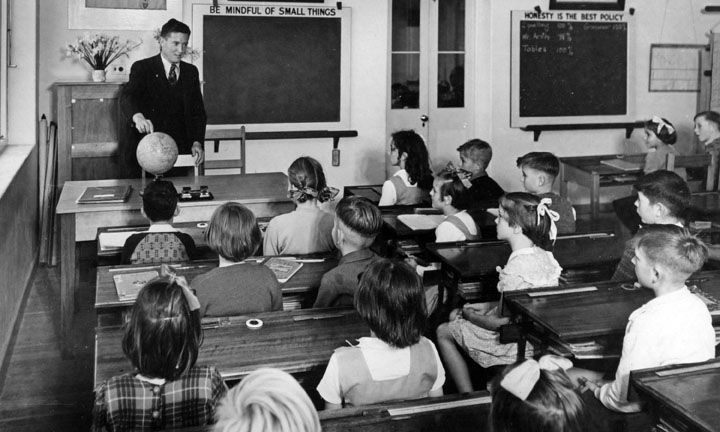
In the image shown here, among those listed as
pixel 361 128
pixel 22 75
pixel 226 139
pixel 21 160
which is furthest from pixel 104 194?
pixel 361 128

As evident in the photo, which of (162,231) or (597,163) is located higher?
(597,163)

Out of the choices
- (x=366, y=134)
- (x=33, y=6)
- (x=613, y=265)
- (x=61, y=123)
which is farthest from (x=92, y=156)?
(x=613, y=265)

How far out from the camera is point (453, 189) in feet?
13.4

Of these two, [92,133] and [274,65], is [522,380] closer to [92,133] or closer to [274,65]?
[92,133]

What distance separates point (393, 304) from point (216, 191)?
262 cm

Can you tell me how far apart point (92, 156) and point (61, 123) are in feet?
1.01

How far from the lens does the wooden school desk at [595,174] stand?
6.00 meters

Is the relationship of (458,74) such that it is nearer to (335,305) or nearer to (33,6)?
(33,6)

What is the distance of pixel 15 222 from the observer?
4.57 m

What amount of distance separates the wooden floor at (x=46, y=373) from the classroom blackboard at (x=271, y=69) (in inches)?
90.2

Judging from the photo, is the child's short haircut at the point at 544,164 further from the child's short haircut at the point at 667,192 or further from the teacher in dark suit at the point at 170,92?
the teacher in dark suit at the point at 170,92

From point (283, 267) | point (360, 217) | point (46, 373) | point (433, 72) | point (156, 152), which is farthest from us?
point (433, 72)

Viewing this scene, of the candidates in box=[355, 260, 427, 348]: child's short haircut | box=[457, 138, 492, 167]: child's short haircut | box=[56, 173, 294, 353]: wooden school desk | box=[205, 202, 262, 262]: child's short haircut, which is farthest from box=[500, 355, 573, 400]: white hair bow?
box=[457, 138, 492, 167]: child's short haircut

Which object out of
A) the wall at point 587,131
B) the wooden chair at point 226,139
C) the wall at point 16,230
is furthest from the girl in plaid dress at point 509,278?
the wall at point 587,131
